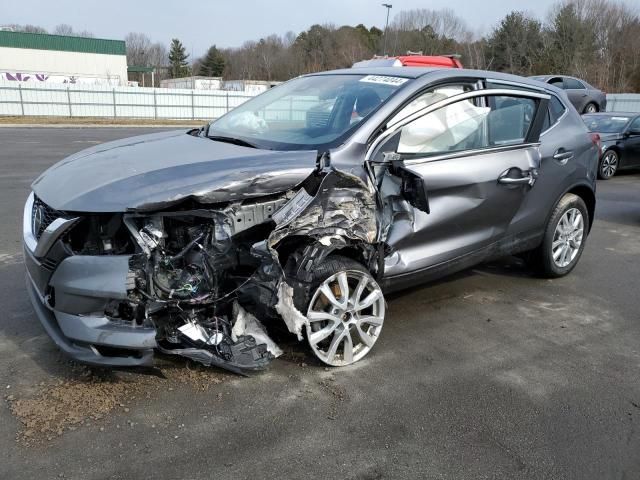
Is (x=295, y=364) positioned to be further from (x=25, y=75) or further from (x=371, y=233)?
(x=25, y=75)

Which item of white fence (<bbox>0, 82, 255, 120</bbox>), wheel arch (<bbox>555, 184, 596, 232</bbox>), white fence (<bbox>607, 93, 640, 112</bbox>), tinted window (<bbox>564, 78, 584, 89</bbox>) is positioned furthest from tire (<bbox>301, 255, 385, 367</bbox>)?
white fence (<bbox>607, 93, 640, 112</bbox>)

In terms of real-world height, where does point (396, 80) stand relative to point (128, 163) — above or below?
above

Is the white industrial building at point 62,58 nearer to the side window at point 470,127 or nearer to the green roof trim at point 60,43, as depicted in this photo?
the green roof trim at point 60,43

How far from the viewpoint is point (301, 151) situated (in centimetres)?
347

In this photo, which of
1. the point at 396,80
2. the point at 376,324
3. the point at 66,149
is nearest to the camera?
the point at 376,324

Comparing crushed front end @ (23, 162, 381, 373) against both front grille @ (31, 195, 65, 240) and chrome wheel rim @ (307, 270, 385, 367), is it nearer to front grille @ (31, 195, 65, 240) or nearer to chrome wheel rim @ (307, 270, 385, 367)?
front grille @ (31, 195, 65, 240)

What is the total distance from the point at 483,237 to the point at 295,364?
1819 millimetres

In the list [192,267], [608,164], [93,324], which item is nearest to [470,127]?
[192,267]

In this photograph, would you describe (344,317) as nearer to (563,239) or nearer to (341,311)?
(341,311)

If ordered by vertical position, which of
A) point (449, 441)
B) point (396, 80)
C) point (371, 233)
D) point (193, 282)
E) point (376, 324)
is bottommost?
point (449, 441)

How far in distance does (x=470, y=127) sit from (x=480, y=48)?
6185 cm

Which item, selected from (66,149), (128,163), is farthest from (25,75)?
(128,163)

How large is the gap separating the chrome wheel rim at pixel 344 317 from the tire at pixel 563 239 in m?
2.19

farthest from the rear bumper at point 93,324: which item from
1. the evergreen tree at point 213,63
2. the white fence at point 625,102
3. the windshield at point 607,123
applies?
the evergreen tree at point 213,63
